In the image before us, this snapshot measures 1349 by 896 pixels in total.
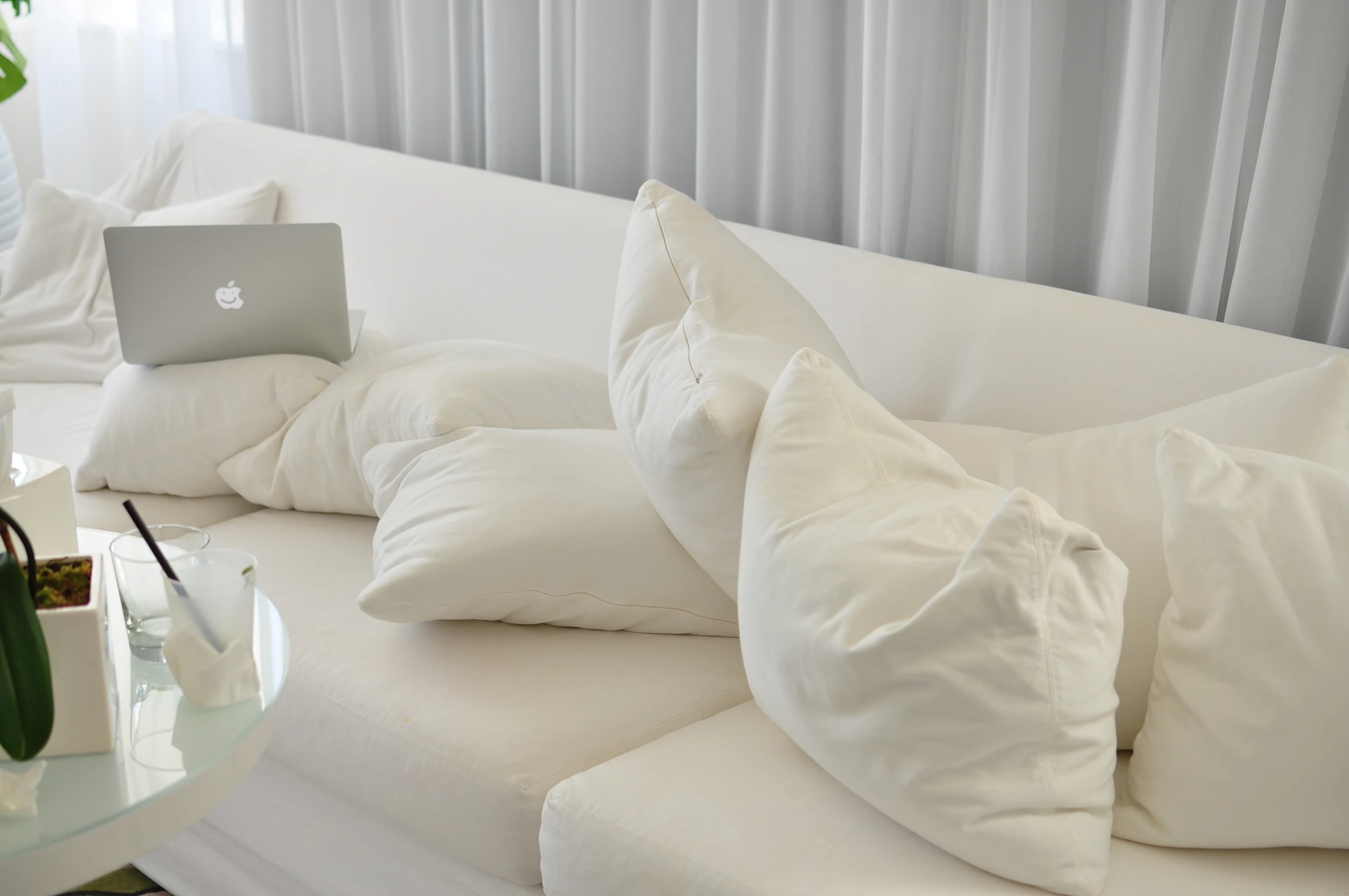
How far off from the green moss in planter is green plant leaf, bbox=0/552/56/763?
0.05 metres

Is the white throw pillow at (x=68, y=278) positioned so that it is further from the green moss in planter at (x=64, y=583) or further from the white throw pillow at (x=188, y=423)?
the green moss in planter at (x=64, y=583)

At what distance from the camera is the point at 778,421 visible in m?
1.11

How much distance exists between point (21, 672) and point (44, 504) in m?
0.42

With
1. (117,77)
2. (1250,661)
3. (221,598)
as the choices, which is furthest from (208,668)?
(117,77)

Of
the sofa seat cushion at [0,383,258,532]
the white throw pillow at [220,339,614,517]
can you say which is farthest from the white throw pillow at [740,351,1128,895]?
the sofa seat cushion at [0,383,258,532]

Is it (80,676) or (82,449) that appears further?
(82,449)

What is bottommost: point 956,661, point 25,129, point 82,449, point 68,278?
point 82,449

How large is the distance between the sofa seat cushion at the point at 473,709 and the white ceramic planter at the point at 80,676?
33 cm

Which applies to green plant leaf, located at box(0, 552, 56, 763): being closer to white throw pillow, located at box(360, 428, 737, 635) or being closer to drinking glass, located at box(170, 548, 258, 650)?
drinking glass, located at box(170, 548, 258, 650)

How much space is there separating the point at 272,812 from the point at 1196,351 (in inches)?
45.4

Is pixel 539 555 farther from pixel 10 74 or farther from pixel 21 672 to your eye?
pixel 10 74

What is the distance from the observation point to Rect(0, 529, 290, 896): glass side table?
83 cm

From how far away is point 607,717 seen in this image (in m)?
1.24

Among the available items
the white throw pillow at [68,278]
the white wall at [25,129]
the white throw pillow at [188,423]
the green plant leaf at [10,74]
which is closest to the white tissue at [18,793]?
the green plant leaf at [10,74]
